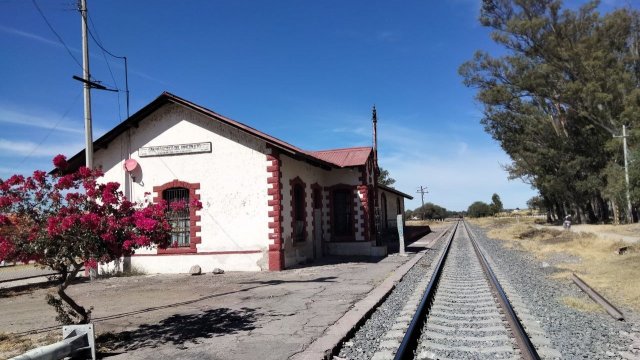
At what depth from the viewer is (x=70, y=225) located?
20.2 feet

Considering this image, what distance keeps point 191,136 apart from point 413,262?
348 inches

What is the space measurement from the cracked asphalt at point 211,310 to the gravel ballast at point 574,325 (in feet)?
10.5

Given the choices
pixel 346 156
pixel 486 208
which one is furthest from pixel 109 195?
pixel 486 208

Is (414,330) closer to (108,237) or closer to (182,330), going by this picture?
(182,330)

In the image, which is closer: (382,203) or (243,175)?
(243,175)

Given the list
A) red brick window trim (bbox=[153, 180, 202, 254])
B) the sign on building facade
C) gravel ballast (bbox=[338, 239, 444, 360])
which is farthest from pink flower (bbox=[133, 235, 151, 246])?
the sign on building facade

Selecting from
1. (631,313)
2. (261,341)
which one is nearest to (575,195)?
(631,313)

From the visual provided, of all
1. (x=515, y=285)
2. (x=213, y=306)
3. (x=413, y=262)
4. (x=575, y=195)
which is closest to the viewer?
(x=213, y=306)

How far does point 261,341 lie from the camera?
22.4 ft

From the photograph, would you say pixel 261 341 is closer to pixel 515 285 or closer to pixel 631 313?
pixel 631 313

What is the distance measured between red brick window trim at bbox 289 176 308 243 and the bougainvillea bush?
10519 millimetres

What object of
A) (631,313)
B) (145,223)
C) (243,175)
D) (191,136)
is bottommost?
(631,313)

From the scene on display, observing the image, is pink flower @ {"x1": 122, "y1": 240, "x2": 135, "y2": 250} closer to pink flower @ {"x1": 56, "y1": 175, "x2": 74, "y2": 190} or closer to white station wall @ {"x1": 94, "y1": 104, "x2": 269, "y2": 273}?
pink flower @ {"x1": 56, "y1": 175, "x2": 74, "y2": 190}

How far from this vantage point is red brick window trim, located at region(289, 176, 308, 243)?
A: 17.6 m
